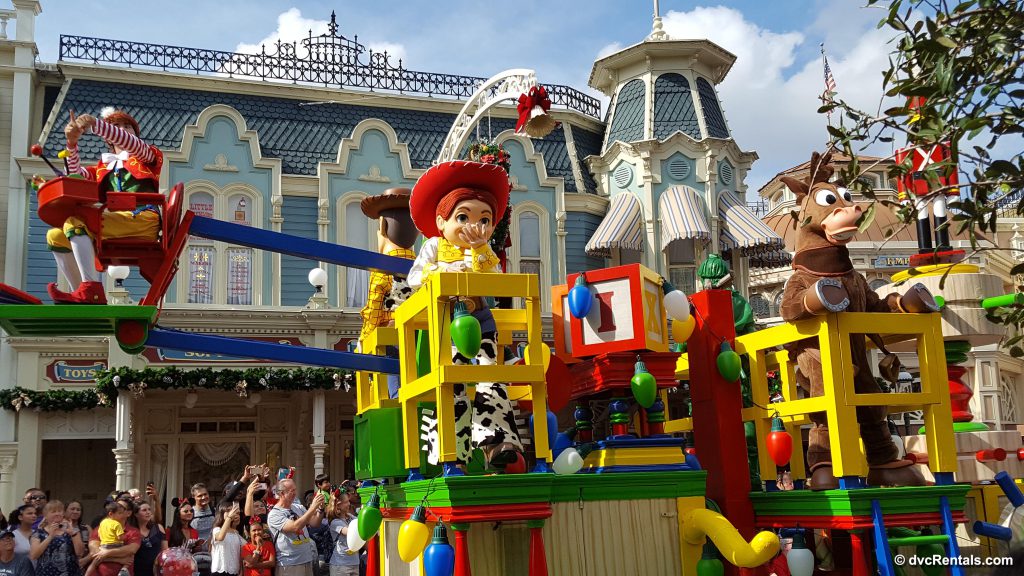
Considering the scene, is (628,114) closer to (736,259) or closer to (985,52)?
(736,259)

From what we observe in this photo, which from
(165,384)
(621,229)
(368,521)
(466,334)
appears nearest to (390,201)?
(368,521)

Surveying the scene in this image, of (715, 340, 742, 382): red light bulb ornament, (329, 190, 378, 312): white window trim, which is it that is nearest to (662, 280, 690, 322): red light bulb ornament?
(715, 340, 742, 382): red light bulb ornament

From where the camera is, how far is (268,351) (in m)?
6.43

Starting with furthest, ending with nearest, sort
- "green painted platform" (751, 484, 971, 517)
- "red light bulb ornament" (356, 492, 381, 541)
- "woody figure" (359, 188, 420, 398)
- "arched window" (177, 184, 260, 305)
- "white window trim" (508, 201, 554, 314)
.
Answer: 1. "white window trim" (508, 201, 554, 314)
2. "arched window" (177, 184, 260, 305)
3. "woody figure" (359, 188, 420, 398)
4. "red light bulb ornament" (356, 492, 381, 541)
5. "green painted platform" (751, 484, 971, 517)

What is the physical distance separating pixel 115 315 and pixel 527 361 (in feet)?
8.51

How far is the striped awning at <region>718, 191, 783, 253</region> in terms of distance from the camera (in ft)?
61.7

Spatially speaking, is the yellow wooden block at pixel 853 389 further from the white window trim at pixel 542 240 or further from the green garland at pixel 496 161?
the white window trim at pixel 542 240

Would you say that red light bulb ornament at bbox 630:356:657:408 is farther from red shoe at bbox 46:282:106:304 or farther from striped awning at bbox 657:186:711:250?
striped awning at bbox 657:186:711:250

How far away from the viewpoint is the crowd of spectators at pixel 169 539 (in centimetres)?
809

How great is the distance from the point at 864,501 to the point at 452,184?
3.13 m

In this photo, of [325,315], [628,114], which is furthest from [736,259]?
[325,315]

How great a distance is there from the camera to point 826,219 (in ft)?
20.5

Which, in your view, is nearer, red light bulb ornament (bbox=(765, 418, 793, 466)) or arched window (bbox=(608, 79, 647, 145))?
red light bulb ornament (bbox=(765, 418, 793, 466))

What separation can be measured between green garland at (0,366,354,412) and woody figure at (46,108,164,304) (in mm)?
9227
